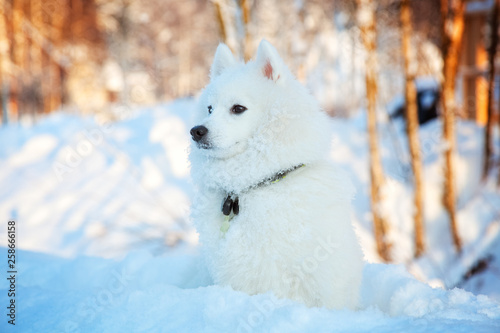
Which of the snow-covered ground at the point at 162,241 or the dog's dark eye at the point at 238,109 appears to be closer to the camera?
the snow-covered ground at the point at 162,241

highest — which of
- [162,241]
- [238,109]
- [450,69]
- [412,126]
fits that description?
[450,69]

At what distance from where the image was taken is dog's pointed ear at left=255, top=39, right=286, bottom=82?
2.14 metres

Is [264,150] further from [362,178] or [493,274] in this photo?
[362,178]

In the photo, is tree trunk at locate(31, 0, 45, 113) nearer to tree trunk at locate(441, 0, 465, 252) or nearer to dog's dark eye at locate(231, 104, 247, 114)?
tree trunk at locate(441, 0, 465, 252)

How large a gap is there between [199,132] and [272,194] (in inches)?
22.8

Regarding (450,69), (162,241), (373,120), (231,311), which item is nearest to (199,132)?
(231,311)

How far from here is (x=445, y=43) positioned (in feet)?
21.2

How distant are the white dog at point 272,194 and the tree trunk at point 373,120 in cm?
469

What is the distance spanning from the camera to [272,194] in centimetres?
194

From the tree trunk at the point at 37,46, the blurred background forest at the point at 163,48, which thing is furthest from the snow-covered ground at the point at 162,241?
the tree trunk at the point at 37,46

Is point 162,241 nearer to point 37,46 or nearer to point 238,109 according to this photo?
point 238,109

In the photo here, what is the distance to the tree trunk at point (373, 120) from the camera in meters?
6.19

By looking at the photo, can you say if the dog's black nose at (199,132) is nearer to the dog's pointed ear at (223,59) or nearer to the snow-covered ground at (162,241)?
the snow-covered ground at (162,241)

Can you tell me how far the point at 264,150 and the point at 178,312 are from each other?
39.8 inches
